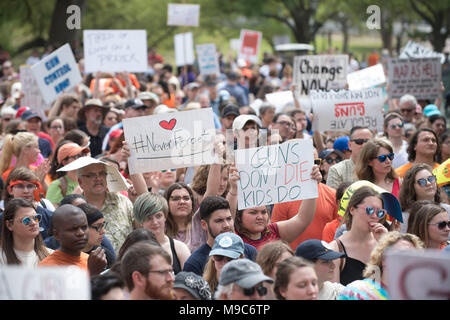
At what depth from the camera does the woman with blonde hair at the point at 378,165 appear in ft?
24.6

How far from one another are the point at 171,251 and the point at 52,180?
9.37 ft

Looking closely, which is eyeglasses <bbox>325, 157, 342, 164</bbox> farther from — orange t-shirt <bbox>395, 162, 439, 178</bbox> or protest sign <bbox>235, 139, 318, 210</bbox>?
protest sign <bbox>235, 139, 318, 210</bbox>

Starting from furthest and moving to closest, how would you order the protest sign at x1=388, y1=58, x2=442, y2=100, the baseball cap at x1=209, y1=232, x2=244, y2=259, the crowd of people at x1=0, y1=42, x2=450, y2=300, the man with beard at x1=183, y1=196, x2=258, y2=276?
the protest sign at x1=388, y1=58, x2=442, y2=100 → the man with beard at x1=183, y1=196, x2=258, y2=276 → the baseball cap at x1=209, y1=232, x2=244, y2=259 → the crowd of people at x1=0, y1=42, x2=450, y2=300

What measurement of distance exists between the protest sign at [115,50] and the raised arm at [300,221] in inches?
283

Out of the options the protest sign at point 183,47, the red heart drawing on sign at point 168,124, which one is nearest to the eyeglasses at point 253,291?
the red heart drawing on sign at point 168,124

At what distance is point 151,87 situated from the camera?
16094 mm

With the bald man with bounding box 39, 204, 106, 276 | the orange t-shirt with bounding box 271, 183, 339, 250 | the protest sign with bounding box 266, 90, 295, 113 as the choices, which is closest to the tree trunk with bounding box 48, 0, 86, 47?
the protest sign with bounding box 266, 90, 295, 113

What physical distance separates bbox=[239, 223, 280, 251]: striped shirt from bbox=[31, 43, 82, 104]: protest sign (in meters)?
6.73

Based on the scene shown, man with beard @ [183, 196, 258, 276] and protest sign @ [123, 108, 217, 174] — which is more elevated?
protest sign @ [123, 108, 217, 174]

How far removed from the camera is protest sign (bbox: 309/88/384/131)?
10.3m

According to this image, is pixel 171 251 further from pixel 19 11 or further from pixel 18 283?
pixel 19 11

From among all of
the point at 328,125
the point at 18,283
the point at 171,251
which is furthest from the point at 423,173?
the point at 18,283

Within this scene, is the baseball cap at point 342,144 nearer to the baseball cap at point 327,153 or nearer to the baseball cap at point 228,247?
the baseball cap at point 327,153

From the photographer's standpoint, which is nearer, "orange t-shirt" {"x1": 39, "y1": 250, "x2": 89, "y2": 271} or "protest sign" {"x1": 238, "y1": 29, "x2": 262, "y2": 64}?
"orange t-shirt" {"x1": 39, "y1": 250, "x2": 89, "y2": 271}
